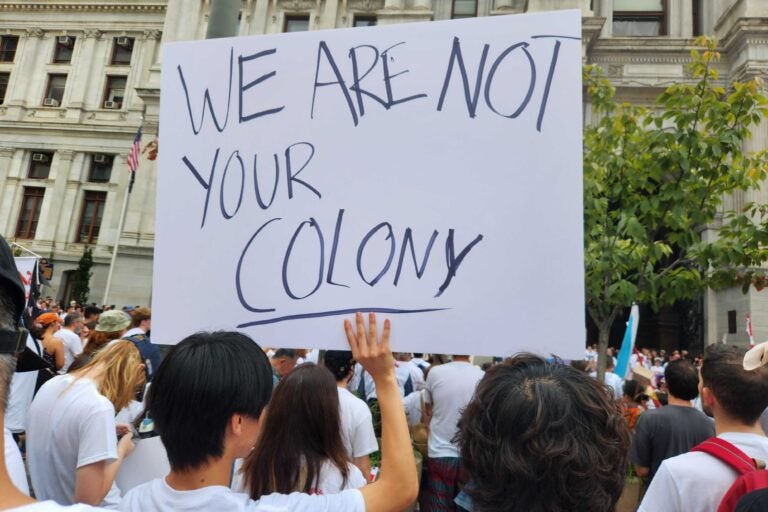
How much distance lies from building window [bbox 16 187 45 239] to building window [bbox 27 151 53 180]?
0.82 metres

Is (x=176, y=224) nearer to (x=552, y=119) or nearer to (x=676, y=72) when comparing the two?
(x=552, y=119)

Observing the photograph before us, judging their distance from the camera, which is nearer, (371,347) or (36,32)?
(371,347)

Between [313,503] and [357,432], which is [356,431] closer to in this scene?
[357,432]

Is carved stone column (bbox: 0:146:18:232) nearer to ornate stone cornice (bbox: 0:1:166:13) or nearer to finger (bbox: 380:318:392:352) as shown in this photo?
ornate stone cornice (bbox: 0:1:166:13)

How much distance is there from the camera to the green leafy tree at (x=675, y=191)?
609 centimetres

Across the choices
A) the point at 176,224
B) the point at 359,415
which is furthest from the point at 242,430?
the point at 359,415

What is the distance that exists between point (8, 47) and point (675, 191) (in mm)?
39223

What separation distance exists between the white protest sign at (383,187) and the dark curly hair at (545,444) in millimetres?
394

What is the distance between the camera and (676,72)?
Result: 19.8m

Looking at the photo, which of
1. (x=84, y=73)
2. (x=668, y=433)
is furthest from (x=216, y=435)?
(x=84, y=73)

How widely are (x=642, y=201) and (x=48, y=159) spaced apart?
3427cm

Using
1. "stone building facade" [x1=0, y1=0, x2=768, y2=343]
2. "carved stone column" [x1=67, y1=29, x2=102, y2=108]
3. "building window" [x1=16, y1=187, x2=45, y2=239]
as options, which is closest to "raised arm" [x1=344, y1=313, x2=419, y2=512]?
"stone building facade" [x1=0, y1=0, x2=768, y2=343]

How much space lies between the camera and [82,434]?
2.58 meters

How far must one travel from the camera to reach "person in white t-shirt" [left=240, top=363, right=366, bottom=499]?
2303 millimetres
